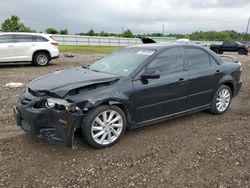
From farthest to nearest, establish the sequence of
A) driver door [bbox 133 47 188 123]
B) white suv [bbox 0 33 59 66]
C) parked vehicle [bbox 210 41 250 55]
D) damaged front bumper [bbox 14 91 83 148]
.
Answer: parked vehicle [bbox 210 41 250 55] → white suv [bbox 0 33 59 66] → driver door [bbox 133 47 188 123] → damaged front bumper [bbox 14 91 83 148]

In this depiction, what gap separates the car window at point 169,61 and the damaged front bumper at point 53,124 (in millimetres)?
1664

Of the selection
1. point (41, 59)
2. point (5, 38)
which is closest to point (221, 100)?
point (41, 59)

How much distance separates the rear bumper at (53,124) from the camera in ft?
12.4

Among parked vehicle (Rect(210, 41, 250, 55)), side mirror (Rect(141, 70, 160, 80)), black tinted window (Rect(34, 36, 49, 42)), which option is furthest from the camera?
parked vehicle (Rect(210, 41, 250, 55))

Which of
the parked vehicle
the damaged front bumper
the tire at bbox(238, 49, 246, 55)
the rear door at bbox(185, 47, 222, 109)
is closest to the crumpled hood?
the damaged front bumper

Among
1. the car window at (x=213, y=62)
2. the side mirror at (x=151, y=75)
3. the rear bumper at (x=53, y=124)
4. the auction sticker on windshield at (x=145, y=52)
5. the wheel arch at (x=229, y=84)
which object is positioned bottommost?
the rear bumper at (x=53, y=124)

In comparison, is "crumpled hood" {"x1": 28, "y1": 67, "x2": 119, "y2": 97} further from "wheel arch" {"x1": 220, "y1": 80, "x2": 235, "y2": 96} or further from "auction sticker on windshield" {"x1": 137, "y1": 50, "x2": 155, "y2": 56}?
"wheel arch" {"x1": 220, "y1": 80, "x2": 235, "y2": 96}

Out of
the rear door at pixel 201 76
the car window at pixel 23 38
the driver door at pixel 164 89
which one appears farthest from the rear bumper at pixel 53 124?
the car window at pixel 23 38

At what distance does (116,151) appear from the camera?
164 inches

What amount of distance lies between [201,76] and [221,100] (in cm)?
92

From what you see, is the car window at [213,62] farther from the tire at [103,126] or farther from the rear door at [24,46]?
the rear door at [24,46]

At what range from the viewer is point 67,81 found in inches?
166

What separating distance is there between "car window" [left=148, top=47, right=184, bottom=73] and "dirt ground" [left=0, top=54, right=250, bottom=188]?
106 centimetres

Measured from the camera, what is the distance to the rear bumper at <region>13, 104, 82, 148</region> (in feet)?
12.4
